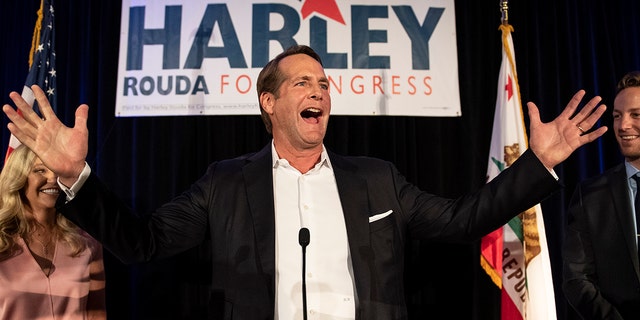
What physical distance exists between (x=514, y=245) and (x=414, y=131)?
0.94 meters

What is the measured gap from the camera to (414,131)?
3566 mm

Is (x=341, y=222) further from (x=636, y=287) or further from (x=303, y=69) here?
(x=636, y=287)

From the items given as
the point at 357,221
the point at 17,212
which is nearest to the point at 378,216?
the point at 357,221

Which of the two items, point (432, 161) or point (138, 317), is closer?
point (138, 317)

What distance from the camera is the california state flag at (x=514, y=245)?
2973 mm

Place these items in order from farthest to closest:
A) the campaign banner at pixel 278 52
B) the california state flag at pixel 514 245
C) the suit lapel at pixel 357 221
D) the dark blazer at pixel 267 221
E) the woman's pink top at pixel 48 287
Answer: the campaign banner at pixel 278 52 < the california state flag at pixel 514 245 < the woman's pink top at pixel 48 287 < the suit lapel at pixel 357 221 < the dark blazer at pixel 267 221

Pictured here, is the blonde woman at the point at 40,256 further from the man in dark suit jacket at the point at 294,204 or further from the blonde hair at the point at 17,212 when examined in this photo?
the man in dark suit jacket at the point at 294,204

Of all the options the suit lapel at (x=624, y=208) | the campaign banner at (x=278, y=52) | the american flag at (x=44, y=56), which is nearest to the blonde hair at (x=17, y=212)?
the american flag at (x=44, y=56)

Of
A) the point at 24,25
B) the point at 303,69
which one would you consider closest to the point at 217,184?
the point at 303,69

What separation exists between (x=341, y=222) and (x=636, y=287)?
1320 mm

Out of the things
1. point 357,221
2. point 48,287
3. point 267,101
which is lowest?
point 48,287

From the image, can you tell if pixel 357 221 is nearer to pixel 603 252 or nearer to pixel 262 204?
pixel 262 204

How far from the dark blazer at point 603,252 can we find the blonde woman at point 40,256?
7.35 feet

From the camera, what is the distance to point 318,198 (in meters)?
2.03
